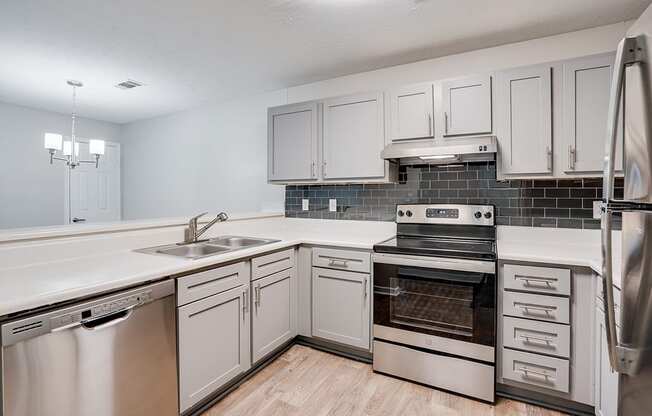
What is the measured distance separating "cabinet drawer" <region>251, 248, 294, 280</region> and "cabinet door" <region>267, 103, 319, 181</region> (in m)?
0.77

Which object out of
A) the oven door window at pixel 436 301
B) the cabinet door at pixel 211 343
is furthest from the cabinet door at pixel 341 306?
the cabinet door at pixel 211 343

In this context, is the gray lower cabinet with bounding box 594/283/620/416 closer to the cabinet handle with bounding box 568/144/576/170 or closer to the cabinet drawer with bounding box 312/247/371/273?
the cabinet handle with bounding box 568/144/576/170

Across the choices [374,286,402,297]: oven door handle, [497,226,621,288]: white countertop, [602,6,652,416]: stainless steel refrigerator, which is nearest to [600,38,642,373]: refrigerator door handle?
[602,6,652,416]: stainless steel refrigerator

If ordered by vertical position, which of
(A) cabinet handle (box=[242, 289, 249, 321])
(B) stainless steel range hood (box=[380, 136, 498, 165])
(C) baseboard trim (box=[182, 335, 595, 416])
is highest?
(B) stainless steel range hood (box=[380, 136, 498, 165])

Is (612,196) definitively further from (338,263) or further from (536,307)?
(338,263)

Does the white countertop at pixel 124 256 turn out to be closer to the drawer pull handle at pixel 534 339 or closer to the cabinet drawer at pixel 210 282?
the cabinet drawer at pixel 210 282

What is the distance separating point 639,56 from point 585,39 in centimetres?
194

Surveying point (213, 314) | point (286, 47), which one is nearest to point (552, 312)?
point (213, 314)

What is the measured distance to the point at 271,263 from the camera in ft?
7.63

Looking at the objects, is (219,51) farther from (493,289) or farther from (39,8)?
(493,289)

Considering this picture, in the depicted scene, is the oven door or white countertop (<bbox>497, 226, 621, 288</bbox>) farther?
the oven door

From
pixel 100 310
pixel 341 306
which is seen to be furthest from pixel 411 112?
pixel 100 310

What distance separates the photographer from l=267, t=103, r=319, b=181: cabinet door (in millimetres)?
2881

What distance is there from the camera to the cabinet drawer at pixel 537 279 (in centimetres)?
Result: 184
